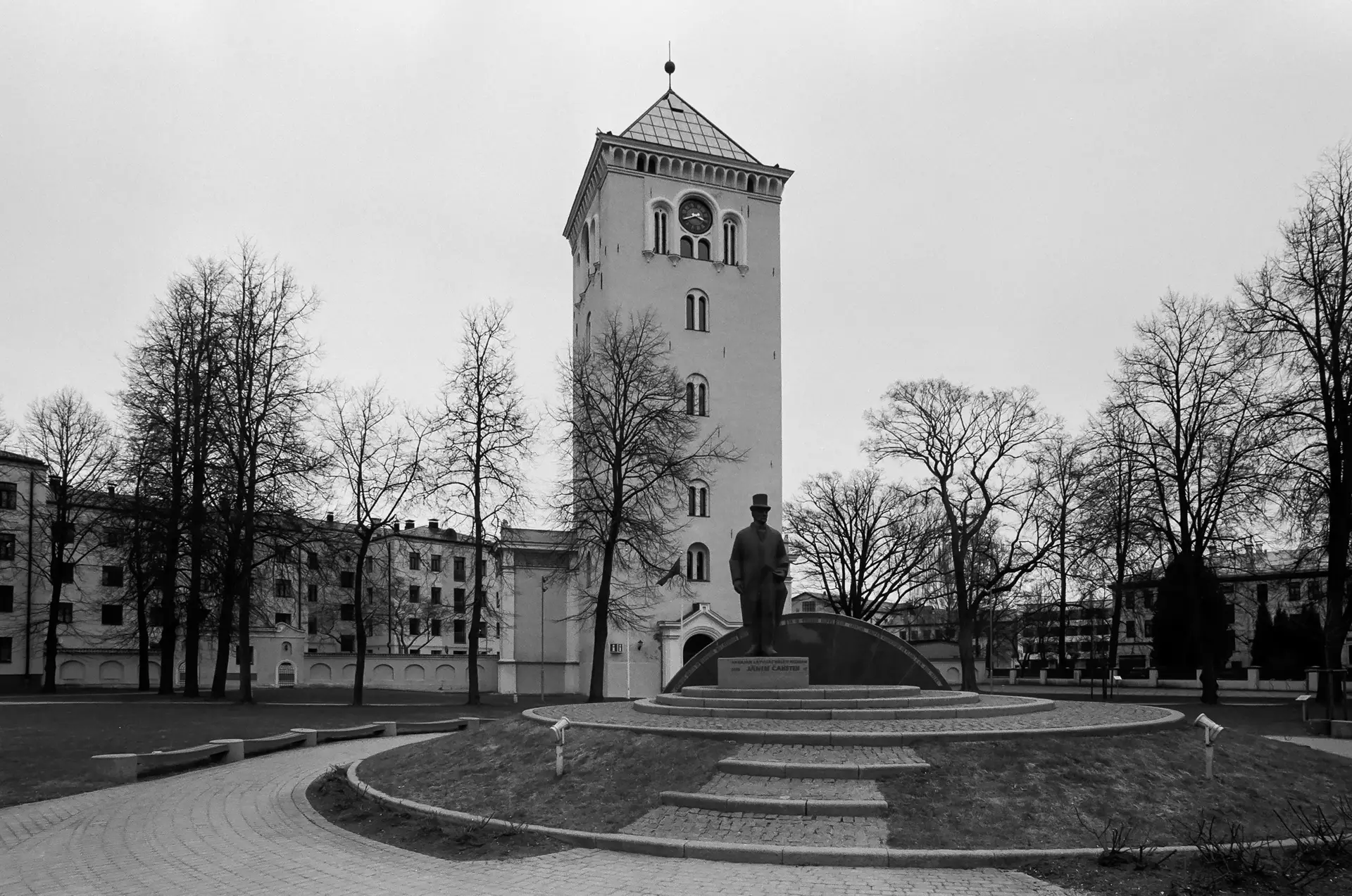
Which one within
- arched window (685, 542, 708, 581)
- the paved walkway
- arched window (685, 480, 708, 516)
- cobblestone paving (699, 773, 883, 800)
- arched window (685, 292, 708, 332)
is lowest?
the paved walkway

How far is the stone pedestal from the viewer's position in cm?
1711

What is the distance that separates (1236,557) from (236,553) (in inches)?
1307

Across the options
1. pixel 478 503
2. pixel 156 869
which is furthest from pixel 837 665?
pixel 478 503

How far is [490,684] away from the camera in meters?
53.6

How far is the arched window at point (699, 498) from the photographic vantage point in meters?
47.1

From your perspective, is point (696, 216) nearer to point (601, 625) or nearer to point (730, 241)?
point (730, 241)

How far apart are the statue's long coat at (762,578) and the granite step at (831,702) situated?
1.89 m

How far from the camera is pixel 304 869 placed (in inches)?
404

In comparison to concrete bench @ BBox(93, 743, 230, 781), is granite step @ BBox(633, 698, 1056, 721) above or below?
above

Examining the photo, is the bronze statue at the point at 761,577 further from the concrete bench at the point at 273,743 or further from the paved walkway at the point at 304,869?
the concrete bench at the point at 273,743

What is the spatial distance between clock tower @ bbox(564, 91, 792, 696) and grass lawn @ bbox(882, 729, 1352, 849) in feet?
107

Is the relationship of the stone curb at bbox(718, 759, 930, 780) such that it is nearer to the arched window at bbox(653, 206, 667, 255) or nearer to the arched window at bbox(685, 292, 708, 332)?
the arched window at bbox(685, 292, 708, 332)

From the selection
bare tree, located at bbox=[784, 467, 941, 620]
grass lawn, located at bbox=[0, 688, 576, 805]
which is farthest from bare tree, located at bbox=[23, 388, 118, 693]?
bare tree, located at bbox=[784, 467, 941, 620]

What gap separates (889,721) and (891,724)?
17.0 inches
